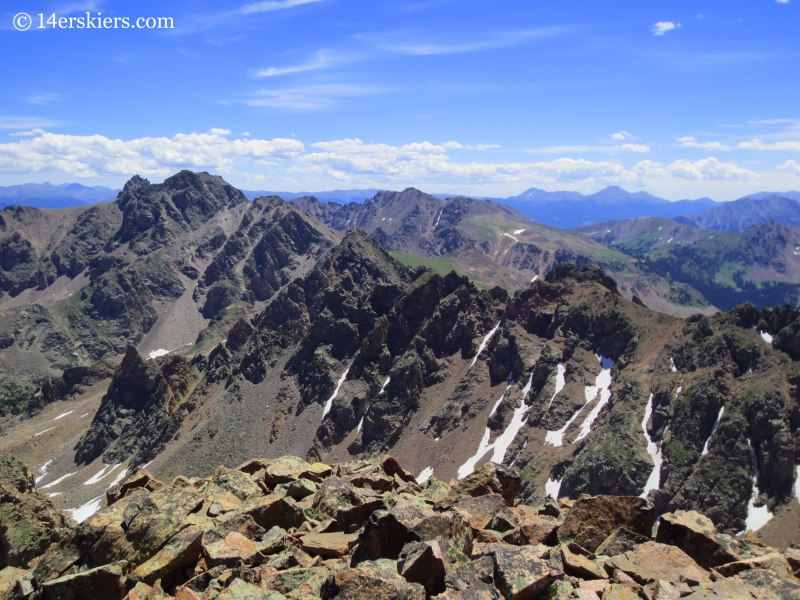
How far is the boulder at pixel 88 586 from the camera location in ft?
62.1

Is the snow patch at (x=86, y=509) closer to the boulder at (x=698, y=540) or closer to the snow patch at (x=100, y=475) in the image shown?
the snow patch at (x=100, y=475)

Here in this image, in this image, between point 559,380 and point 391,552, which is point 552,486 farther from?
point 391,552

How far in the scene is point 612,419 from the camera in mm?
108812

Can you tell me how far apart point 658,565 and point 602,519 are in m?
4.02

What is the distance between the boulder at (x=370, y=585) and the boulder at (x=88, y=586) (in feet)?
24.2

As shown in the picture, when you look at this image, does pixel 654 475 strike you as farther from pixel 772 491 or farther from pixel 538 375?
pixel 538 375

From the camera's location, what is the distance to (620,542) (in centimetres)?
2209

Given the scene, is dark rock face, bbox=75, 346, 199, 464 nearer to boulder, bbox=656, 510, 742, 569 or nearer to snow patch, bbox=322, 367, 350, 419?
snow patch, bbox=322, 367, 350, 419

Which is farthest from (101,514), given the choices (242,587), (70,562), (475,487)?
(475,487)

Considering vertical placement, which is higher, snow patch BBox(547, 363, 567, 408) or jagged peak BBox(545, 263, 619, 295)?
jagged peak BBox(545, 263, 619, 295)

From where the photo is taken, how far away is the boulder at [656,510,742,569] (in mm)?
21031

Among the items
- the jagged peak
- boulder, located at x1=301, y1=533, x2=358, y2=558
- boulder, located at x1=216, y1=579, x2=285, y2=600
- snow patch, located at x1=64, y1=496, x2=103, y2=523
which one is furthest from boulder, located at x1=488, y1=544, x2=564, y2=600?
the jagged peak

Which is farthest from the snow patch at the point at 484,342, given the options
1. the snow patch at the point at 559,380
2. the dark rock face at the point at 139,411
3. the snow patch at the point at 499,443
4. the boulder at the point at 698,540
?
the boulder at the point at 698,540

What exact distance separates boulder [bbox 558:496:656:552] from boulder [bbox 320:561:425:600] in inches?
360
